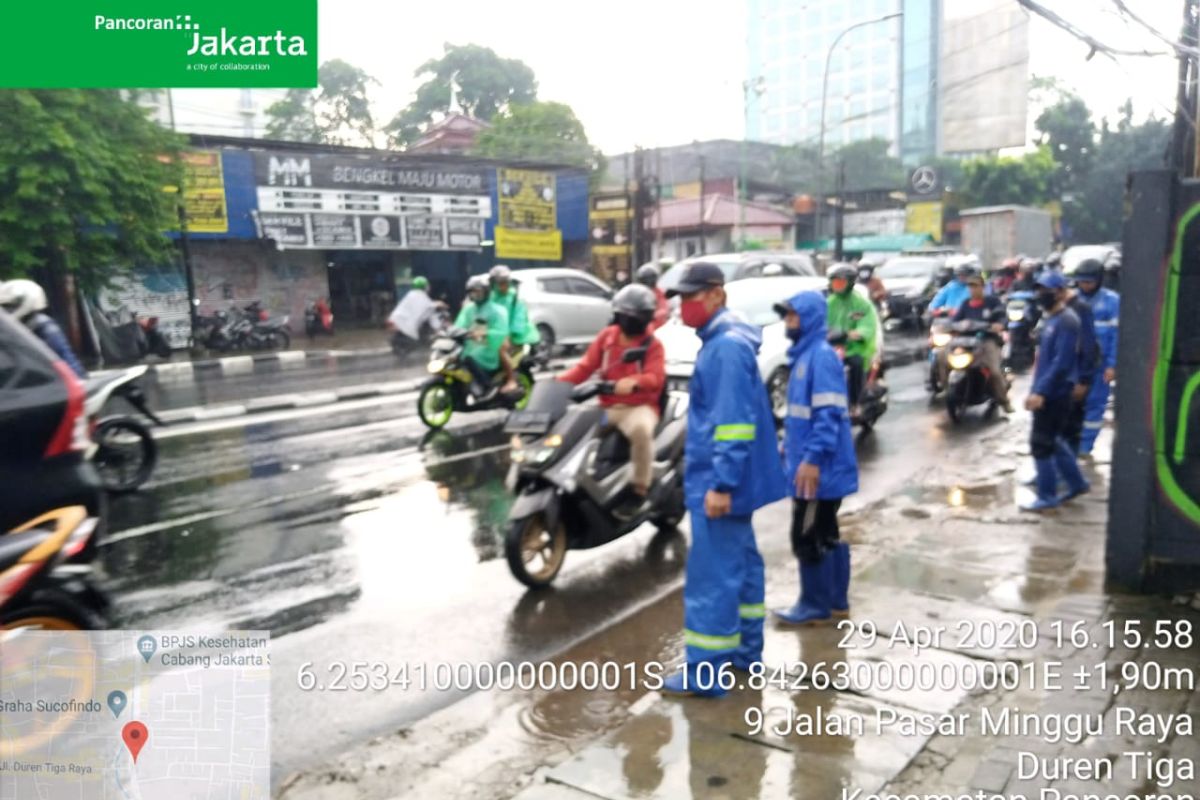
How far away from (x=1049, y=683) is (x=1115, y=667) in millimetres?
359

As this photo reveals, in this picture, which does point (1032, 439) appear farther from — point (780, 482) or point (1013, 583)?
point (780, 482)

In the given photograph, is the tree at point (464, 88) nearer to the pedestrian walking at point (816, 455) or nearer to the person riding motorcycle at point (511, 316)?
the person riding motorcycle at point (511, 316)

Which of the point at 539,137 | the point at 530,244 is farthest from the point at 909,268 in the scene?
the point at 539,137

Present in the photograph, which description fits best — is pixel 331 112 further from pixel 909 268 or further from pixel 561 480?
pixel 561 480

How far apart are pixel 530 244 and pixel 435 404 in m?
19.6

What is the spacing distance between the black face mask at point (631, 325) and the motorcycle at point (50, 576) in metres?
2.69

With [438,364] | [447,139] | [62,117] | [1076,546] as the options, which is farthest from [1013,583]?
[447,139]

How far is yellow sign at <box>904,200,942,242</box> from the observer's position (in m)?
43.7

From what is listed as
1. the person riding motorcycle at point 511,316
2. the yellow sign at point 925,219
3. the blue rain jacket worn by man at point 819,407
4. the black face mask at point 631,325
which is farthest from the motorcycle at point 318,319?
the yellow sign at point 925,219

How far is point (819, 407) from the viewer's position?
4.27 metres

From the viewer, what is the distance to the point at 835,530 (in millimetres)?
4508

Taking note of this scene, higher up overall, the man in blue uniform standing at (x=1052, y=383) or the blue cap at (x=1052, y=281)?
the blue cap at (x=1052, y=281)

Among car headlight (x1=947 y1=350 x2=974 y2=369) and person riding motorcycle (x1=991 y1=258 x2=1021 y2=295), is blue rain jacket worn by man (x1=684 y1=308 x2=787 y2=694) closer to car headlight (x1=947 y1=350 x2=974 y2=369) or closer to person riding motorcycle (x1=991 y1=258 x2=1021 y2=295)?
car headlight (x1=947 y1=350 x2=974 y2=369)

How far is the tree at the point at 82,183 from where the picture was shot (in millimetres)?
13789
